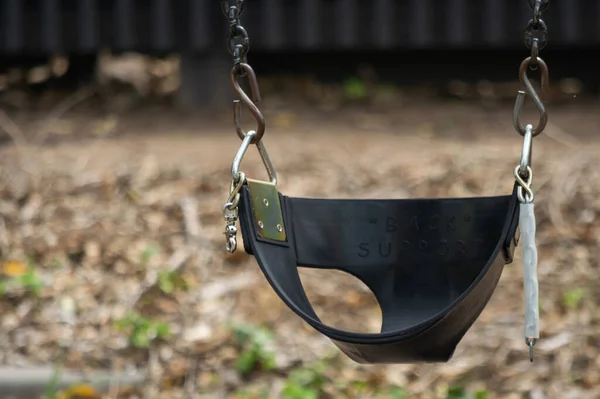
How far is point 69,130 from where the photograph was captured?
5.18 meters

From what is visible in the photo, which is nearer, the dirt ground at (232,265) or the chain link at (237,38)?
the chain link at (237,38)

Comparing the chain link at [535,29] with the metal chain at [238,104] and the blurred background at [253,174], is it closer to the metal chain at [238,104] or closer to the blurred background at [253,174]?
the blurred background at [253,174]

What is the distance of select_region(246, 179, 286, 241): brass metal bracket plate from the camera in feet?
6.69

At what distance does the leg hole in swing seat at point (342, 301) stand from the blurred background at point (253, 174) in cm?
1

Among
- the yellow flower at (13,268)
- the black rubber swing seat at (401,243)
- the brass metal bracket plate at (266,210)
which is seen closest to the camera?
the brass metal bracket plate at (266,210)

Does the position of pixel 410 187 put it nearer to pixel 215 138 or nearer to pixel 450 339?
pixel 215 138

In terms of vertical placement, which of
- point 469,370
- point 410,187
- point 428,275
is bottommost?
point 469,370

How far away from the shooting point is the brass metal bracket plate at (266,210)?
204cm

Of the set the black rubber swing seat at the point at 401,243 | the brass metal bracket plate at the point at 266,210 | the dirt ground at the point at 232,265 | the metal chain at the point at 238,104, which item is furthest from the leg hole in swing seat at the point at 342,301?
the metal chain at the point at 238,104

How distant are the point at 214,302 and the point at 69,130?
2.09 meters

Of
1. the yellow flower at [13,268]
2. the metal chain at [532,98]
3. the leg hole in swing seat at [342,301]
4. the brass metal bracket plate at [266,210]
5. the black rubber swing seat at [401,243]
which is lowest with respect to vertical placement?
the leg hole in swing seat at [342,301]

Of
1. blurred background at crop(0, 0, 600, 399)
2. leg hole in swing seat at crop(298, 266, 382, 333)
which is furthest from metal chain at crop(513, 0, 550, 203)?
leg hole in swing seat at crop(298, 266, 382, 333)

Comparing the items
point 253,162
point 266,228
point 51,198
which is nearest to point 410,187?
point 253,162

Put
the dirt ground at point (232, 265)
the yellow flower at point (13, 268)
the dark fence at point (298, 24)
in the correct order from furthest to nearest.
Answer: the dark fence at point (298, 24)
the yellow flower at point (13, 268)
the dirt ground at point (232, 265)
